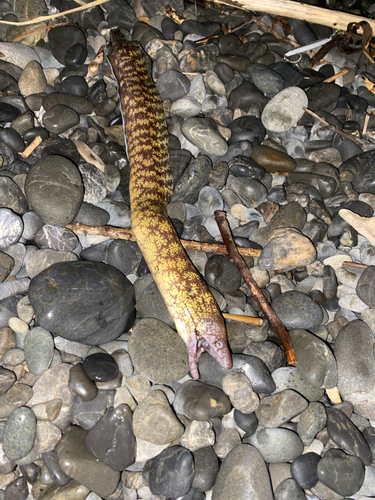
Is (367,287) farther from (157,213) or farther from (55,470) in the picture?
(55,470)

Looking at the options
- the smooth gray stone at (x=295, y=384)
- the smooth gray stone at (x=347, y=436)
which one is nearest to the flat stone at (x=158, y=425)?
the smooth gray stone at (x=295, y=384)

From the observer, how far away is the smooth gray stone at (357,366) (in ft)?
11.9

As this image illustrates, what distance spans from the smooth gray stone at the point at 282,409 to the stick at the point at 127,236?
158cm

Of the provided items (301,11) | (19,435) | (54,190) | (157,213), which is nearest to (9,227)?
(54,190)

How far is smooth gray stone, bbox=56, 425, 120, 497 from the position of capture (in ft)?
10.2

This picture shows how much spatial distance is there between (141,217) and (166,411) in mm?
2040

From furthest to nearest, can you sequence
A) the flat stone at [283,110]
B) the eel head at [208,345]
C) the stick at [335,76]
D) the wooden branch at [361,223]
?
the stick at [335,76] → the flat stone at [283,110] → the wooden branch at [361,223] → the eel head at [208,345]

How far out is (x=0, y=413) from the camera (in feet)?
10.9

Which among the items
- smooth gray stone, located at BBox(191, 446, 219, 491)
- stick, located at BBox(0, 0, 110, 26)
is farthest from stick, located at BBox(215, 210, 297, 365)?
stick, located at BBox(0, 0, 110, 26)

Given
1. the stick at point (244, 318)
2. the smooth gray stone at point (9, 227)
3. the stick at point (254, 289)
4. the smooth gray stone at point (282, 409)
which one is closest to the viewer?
the smooth gray stone at point (282, 409)

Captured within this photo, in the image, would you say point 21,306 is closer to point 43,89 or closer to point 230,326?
point 230,326

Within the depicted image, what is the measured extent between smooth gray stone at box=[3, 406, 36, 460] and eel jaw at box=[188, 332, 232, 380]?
4.93 ft

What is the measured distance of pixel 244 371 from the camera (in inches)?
141

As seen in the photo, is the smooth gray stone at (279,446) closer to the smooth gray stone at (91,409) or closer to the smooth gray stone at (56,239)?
the smooth gray stone at (91,409)
